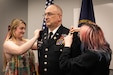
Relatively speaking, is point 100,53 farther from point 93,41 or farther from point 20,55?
point 20,55

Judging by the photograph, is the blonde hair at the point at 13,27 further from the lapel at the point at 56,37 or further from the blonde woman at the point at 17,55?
the lapel at the point at 56,37

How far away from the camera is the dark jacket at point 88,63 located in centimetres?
142

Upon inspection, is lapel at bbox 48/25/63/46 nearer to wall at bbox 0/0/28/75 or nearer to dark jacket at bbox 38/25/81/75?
dark jacket at bbox 38/25/81/75

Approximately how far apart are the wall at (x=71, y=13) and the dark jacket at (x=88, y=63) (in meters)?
1.18

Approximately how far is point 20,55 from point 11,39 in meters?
0.22

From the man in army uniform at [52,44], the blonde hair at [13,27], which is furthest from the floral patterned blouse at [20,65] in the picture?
the man in army uniform at [52,44]

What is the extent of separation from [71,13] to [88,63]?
1707 mm

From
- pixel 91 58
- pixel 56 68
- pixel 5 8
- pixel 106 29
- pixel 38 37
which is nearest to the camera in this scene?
pixel 91 58

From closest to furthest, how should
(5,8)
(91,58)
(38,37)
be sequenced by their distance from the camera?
(91,58) → (38,37) → (5,8)

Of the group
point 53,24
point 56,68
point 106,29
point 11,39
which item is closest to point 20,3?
point 11,39

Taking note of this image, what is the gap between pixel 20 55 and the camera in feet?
7.30

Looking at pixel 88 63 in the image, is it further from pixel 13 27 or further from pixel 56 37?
pixel 13 27

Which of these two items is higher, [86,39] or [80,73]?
[86,39]

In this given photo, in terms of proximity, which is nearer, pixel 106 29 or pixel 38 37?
pixel 38 37
